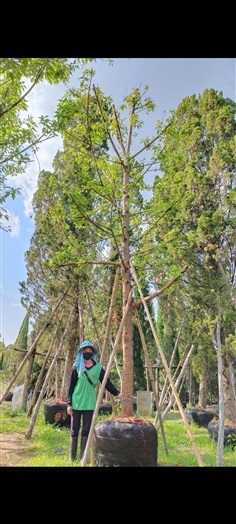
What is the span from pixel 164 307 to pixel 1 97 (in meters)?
5.85

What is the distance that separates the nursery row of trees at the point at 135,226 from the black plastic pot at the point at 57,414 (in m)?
0.61

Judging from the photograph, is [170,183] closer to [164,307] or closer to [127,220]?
[127,220]

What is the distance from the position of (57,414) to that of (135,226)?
329cm

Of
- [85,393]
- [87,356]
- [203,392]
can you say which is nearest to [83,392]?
[85,393]

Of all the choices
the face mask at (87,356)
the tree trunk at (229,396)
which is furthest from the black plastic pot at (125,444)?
the tree trunk at (229,396)

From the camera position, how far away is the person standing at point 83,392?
3.13m

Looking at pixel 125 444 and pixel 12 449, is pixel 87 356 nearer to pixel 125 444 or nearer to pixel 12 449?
pixel 125 444

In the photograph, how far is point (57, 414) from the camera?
5191mm

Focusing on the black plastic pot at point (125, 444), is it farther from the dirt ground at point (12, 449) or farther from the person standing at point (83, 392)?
the dirt ground at point (12, 449)

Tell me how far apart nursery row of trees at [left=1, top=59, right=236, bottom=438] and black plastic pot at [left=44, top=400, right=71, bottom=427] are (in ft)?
1.99

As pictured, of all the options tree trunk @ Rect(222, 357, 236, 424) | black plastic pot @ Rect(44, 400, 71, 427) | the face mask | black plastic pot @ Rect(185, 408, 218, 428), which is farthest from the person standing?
black plastic pot @ Rect(185, 408, 218, 428)

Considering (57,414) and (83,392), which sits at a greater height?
(83,392)
